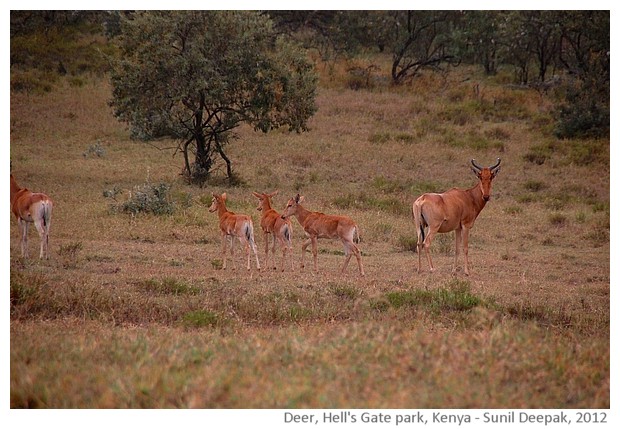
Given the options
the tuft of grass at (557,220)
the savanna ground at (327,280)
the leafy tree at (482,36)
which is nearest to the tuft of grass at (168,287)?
the savanna ground at (327,280)

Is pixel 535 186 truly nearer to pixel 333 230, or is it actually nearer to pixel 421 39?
pixel 333 230

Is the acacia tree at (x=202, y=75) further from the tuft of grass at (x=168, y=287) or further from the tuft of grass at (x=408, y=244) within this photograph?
the tuft of grass at (x=168, y=287)

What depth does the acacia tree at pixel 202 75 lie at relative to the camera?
873 inches

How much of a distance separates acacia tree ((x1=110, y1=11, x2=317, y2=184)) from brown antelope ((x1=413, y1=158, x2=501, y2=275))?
890 cm

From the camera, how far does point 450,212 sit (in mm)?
14672

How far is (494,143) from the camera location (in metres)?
28.1

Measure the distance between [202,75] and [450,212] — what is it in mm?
9675

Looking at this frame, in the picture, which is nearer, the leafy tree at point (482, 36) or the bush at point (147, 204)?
the bush at point (147, 204)

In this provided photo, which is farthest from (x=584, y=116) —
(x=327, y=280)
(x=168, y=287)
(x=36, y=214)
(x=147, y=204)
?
(x=168, y=287)

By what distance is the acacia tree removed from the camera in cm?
2217

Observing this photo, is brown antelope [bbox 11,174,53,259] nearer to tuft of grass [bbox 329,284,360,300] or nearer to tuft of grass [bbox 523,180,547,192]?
tuft of grass [bbox 329,284,360,300]

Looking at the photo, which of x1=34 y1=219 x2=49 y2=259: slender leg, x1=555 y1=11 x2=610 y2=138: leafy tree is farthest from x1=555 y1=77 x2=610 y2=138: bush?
x1=34 y1=219 x2=49 y2=259: slender leg

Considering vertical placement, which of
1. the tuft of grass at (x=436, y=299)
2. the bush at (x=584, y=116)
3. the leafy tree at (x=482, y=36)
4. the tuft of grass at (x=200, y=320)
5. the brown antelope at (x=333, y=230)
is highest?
the leafy tree at (x=482, y=36)

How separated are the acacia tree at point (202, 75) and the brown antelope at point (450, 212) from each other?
29.2ft
